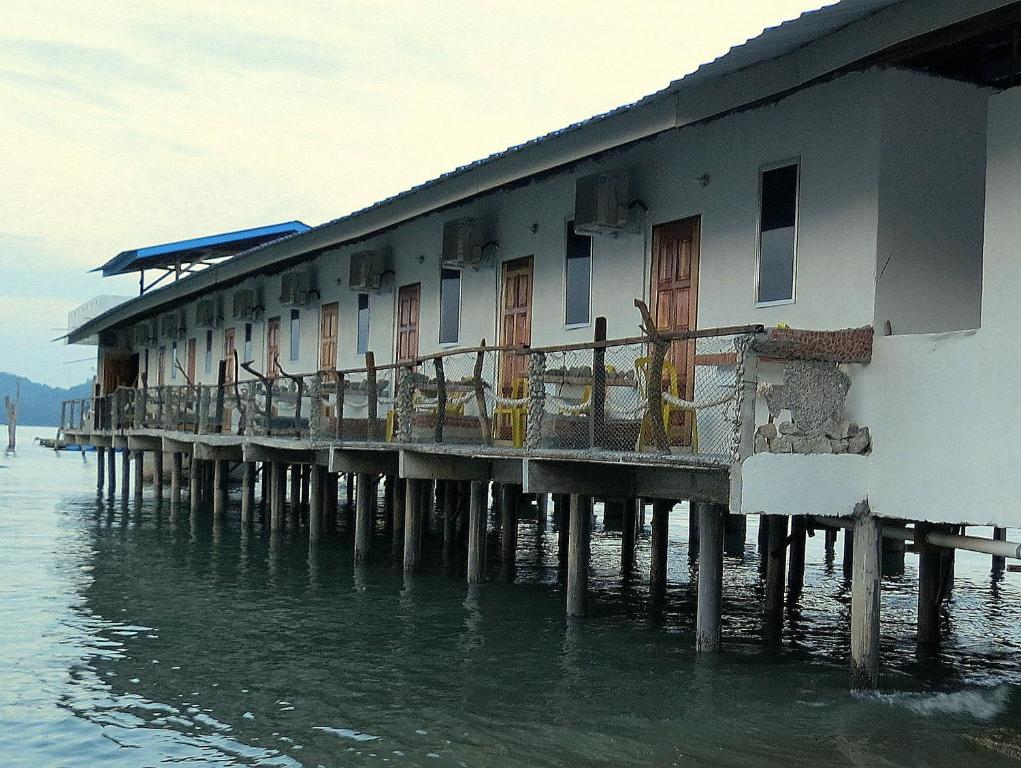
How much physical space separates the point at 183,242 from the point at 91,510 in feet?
29.1

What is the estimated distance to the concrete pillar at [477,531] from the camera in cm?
1752

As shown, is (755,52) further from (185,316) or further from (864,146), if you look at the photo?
(185,316)

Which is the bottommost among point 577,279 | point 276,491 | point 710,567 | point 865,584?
point 276,491

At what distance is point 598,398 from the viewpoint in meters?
12.6

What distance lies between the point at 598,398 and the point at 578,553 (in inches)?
114

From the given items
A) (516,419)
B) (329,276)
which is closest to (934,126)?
(516,419)

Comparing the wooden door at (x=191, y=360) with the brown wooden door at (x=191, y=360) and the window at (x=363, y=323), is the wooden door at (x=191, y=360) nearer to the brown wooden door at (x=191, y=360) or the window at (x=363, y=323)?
the brown wooden door at (x=191, y=360)

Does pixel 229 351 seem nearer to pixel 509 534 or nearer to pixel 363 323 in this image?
pixel 363 323

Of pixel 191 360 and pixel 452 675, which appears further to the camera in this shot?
pixel 191 360

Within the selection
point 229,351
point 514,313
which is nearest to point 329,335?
point 229,351

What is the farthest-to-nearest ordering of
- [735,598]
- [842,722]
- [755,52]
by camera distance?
[735,598], [755,52], [842,722]

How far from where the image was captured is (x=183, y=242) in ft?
125

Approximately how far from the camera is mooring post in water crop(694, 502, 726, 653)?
12594 millimetres

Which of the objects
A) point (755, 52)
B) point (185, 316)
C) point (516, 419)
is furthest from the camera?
point (185, 316)
